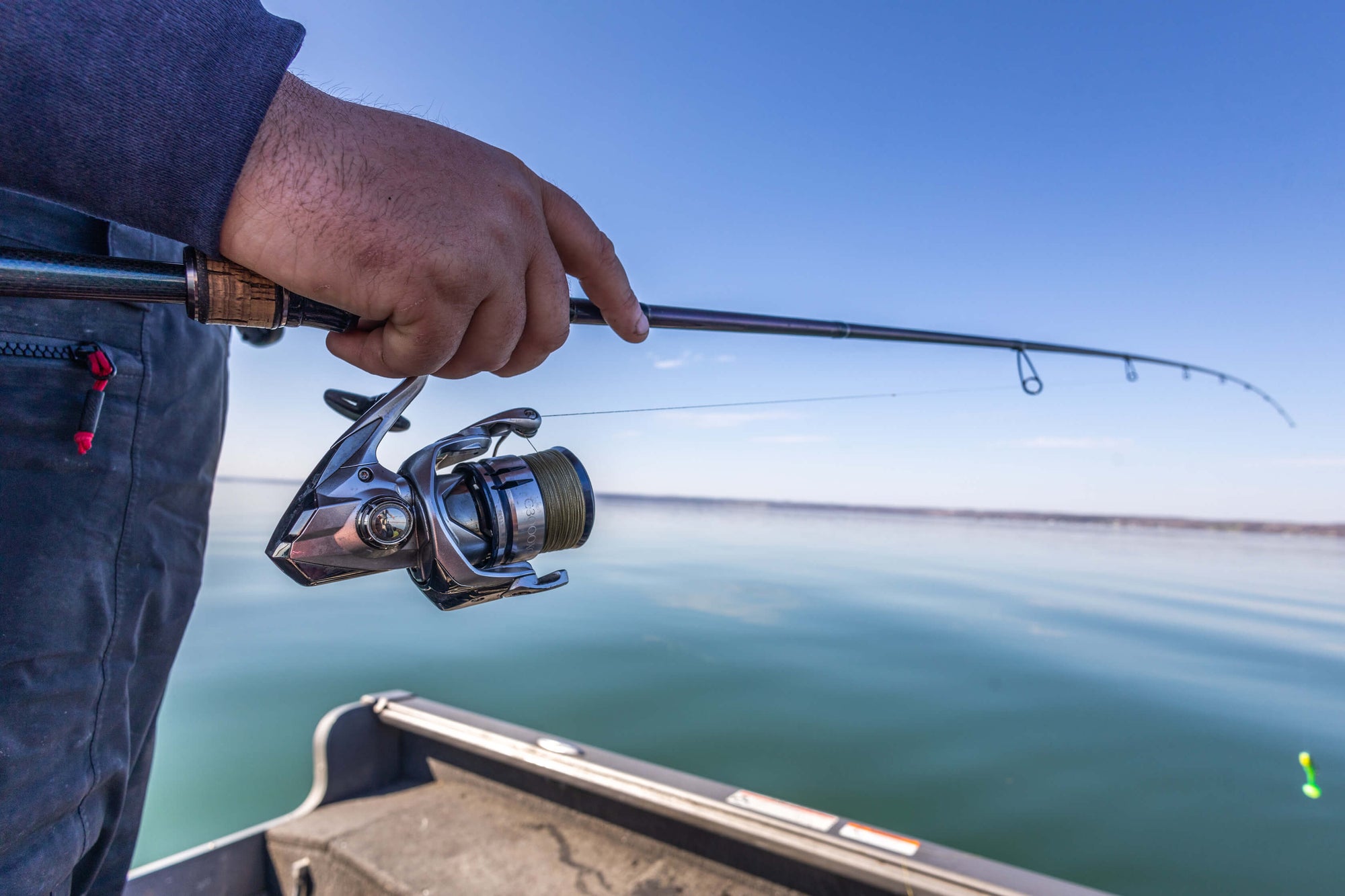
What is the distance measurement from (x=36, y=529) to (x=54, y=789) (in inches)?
14.3

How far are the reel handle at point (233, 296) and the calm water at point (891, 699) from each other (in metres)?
1.45

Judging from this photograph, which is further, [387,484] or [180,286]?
[387,484]

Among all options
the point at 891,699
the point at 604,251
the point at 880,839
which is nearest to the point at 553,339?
the point at 604,251

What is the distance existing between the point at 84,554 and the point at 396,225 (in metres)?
0.77

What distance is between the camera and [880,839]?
2.18 metres

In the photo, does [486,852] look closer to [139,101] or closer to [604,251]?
[604,251]

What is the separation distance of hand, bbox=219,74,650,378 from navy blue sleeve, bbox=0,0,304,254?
3 centimetres

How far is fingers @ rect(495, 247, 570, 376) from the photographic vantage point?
846mm

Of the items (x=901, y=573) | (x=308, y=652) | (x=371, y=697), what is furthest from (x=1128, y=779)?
(x=901, y=573)

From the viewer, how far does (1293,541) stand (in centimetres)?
4916

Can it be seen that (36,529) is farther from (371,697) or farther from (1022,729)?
(1022,729)

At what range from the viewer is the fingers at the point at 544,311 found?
85 cm

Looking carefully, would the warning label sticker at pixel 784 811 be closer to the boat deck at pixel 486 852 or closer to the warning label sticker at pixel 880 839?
the warning label sticker at pixel 880 839

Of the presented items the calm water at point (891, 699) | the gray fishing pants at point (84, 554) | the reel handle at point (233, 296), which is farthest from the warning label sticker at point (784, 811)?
the reel handle at point (233, 296)
